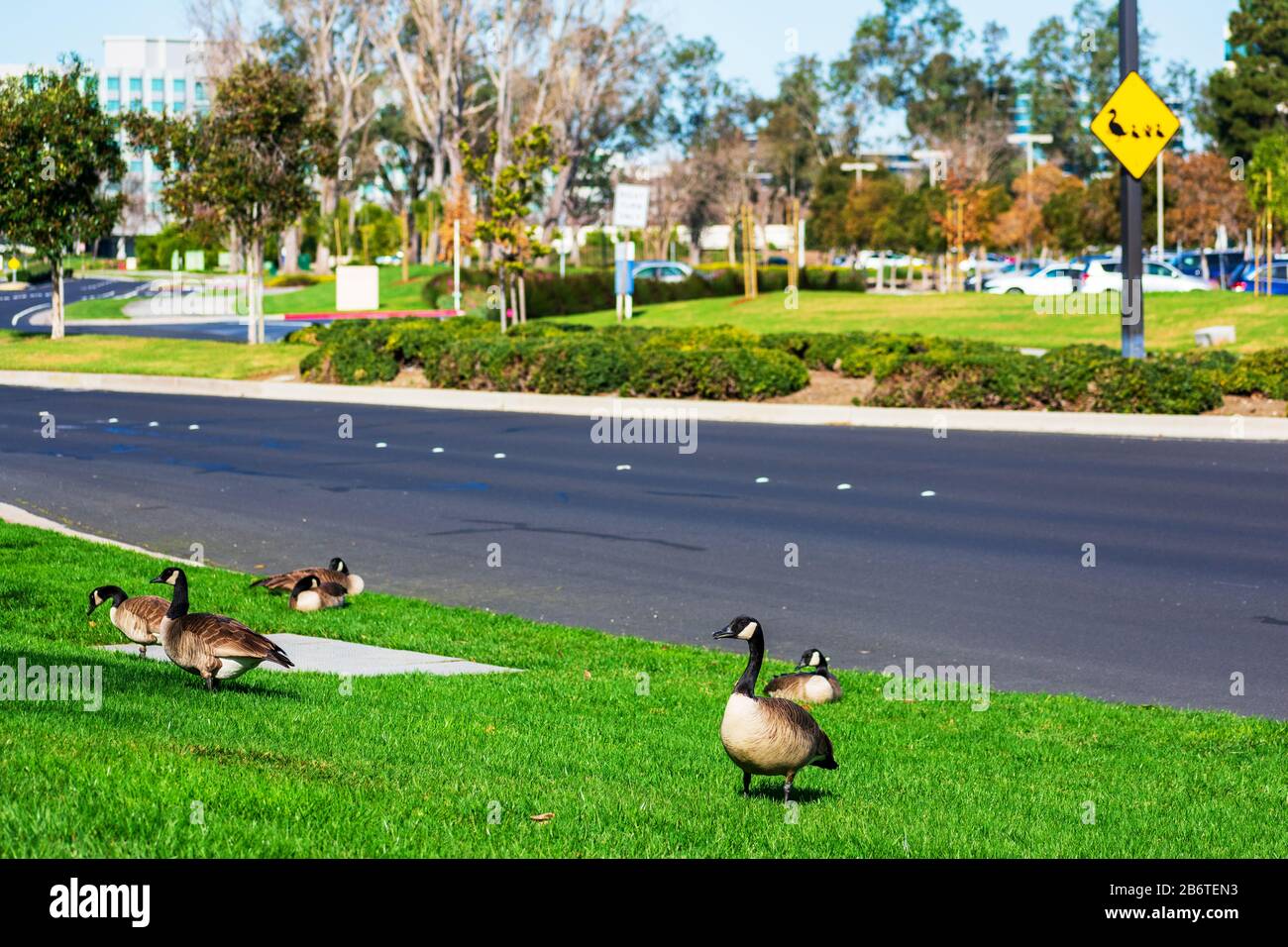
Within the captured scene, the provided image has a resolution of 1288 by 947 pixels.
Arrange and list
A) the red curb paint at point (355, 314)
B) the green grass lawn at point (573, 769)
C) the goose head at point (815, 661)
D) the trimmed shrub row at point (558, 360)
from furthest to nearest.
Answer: the red curb paint at point (355, 314)
the trimmed shrub row at point (558, 360)
the goose head at point (815, 661)
the green grass lawn at point (573, 769)

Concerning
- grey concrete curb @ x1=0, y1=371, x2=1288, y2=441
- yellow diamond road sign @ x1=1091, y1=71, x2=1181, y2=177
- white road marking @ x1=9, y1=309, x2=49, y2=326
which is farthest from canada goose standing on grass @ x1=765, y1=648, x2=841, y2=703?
white road marking @ x1=9, y1=309, x2=49, y2=326

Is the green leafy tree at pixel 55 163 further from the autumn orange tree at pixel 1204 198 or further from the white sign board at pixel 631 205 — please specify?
the autumn orange tree at pixel 1204 198

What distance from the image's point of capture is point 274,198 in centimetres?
3897

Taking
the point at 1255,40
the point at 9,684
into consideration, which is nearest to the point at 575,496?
the point at 9,684

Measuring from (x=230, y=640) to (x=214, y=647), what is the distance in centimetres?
9

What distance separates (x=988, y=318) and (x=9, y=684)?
111 ft

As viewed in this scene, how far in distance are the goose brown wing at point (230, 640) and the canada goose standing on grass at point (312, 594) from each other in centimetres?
280

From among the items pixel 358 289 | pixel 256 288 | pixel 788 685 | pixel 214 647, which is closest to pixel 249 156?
pixel 256 288

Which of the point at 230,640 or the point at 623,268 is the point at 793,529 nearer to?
the point at 230,640

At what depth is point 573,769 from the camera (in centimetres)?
691

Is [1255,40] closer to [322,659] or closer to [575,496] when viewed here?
[575,496]

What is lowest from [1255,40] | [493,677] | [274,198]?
[493,677]

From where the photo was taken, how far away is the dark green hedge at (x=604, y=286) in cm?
5244

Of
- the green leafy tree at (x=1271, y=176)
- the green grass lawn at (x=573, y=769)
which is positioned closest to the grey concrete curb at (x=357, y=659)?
the green grass lawn at (x=573, y=769)
